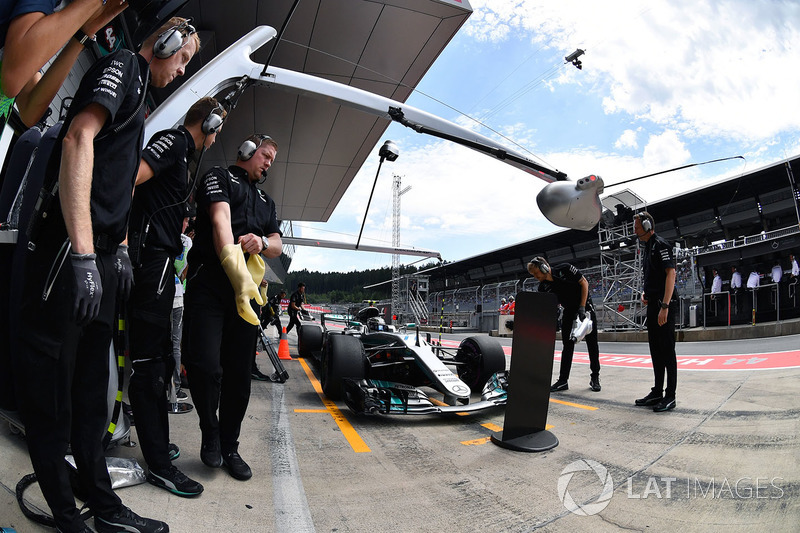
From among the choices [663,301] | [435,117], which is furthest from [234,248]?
Result: [435,117]

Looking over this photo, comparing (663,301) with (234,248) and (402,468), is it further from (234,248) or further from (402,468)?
(234,248)

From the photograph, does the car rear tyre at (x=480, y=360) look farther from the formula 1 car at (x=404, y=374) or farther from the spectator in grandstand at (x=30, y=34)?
the spectator in grandstand at (x=30, y=34)

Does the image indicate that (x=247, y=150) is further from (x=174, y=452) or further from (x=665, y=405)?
(x=665, y=405)

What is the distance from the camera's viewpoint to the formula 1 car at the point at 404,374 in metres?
3.42

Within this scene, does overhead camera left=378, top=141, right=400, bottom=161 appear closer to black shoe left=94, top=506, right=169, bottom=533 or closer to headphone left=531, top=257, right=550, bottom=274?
headphone left=531, top=257, right=550, bottom=274

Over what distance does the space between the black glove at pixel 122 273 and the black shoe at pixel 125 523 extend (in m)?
0.78

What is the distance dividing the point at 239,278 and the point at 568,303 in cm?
419

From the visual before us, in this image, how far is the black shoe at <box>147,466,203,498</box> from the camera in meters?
1.85

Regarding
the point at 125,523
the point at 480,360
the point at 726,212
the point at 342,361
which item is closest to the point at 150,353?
the point at 125,523

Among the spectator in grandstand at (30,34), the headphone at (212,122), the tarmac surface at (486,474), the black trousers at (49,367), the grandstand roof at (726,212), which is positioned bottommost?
the tarmac surface at (486,474)

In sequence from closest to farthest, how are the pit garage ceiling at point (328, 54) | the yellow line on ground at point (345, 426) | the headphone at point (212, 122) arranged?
the headphone at point (212, 122) < the yellow line on ground at point (345, 426) < the pit garage ceiling at point (328, 54)

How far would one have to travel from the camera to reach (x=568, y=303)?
5.11 metres

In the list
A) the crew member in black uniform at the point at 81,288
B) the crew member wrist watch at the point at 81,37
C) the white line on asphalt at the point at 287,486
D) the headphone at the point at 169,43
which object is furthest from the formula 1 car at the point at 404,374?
the crew member wrist watch at the point at 81,37

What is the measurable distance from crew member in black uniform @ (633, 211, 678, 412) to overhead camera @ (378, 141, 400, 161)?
5627 mm
